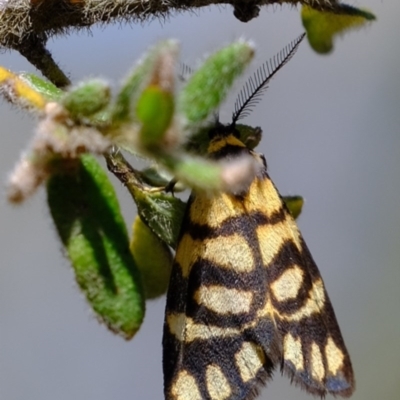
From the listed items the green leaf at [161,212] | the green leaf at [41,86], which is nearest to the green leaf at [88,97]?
the green leaf at [41,86]

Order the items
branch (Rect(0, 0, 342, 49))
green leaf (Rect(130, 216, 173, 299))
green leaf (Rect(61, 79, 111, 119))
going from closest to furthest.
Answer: green leaf (Rect(61, 79, 111, 119)), branch (Rect(0, 0, 342, 49)), green leaf (Rect(130, 216, 173, 299))

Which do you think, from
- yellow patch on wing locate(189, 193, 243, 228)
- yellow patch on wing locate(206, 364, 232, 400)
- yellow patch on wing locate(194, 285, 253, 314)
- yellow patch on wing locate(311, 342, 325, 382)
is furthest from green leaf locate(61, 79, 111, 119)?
yellow patch on wing locate(311, 342, 325, 382)

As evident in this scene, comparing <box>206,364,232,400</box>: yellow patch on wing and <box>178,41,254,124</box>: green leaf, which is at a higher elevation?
<box>178,41,254,124</box>: green leaf

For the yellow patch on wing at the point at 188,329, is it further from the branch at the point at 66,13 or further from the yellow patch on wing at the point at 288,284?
the branch at the point at 66,13

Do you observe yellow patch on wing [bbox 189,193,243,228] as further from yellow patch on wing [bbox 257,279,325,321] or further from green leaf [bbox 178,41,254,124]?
green leaf [bbox 178,41,254,124]

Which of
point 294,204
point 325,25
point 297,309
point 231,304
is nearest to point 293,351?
point 297,309

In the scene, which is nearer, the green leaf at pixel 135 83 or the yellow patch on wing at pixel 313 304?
the green leaf at pixel 135 83

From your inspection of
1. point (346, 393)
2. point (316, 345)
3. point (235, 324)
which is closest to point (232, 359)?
point (235, 324)
